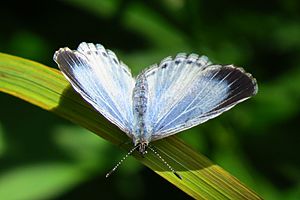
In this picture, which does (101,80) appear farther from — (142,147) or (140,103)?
(142,147)

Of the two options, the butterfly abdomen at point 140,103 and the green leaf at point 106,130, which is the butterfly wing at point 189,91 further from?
the green leaf at point 106,130

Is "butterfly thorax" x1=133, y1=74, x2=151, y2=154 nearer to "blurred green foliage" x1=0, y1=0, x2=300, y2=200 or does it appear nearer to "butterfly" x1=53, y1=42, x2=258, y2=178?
"butterfly" x1=53, y1=42, x2=258, y2=178

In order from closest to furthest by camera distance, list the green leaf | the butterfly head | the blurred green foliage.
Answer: the green leaf, the butterfly head, the blurred green foliage

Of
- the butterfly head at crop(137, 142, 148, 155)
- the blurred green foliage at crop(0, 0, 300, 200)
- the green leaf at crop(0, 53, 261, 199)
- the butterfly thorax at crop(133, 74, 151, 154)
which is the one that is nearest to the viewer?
the green leaf at crop(0, 53, 261, 199)

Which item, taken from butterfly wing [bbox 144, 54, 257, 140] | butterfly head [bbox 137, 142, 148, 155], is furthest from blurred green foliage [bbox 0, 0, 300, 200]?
butterfly head [bbox 137, 142, 148, 155]

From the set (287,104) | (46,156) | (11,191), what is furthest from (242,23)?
(11,191)

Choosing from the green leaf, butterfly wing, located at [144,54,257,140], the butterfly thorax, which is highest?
butterfly wing, located at [144,54,257,140]

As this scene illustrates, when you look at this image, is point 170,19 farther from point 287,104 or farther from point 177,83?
point 177,83

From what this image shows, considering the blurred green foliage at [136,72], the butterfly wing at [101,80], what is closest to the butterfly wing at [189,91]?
the butterfly wing at [101,80]

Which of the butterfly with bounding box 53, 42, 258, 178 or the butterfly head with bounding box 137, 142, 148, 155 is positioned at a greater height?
the butterfly with bounding box 53, 42, 258, 178
